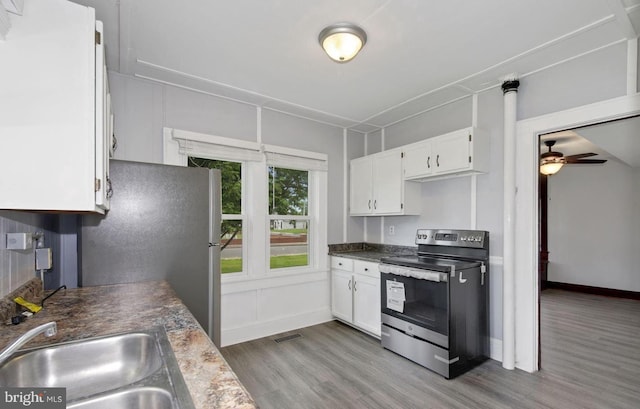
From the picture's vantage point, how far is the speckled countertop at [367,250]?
12.0ft

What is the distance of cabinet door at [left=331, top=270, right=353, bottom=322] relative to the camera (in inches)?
146

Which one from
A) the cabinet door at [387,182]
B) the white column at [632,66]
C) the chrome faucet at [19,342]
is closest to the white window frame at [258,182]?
the cabinet door at [387,182]

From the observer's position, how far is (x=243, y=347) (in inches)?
125

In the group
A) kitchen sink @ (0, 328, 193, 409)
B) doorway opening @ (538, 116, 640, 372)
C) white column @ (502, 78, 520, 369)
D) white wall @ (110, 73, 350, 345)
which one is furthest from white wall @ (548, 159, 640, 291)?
kitchen sink @ (0, 328, 193, 409)

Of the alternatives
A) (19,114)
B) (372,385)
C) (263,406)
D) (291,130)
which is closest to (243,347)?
(263,406)

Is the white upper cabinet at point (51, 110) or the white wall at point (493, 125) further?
the white wall at point (493, 125)

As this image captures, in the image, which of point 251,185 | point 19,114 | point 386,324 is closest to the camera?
point 19,114

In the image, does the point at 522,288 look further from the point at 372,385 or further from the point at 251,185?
the point at 251,185

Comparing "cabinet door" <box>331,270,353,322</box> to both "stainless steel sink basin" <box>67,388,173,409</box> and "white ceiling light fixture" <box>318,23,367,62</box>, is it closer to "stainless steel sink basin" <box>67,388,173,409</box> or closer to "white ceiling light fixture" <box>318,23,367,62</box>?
"white ceiling light fixture" <box>318,23,367,62</box>

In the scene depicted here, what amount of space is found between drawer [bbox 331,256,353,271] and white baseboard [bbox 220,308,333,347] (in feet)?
1.90

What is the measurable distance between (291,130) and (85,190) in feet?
9.24

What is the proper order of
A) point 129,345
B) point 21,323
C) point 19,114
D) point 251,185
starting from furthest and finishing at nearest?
point 251,185, point 21,323, point 129,345, point 19,114

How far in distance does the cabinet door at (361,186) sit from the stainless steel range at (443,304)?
102cm

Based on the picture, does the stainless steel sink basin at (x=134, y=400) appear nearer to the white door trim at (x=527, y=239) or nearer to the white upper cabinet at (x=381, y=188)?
the white door trim at (x=527, y=239)
